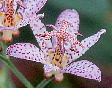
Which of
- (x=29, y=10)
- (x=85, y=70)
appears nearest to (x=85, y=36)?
(x=29, y=10)

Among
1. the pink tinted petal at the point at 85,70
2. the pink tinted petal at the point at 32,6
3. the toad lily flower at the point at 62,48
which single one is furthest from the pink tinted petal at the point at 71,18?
the pink tinted petal at the point at 85,70

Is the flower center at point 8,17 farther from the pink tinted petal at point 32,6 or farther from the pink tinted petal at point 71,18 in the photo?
the pink tinted petal at point 71,18

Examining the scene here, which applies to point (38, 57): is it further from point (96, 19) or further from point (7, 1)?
point (96, 19)

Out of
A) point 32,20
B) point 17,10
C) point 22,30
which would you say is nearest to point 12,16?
point 17,10

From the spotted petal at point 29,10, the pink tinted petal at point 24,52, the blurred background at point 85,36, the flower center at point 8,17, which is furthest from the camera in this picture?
the blurred background at point 85,36

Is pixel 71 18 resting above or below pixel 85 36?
above

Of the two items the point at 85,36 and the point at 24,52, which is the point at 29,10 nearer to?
the point at 24,52
